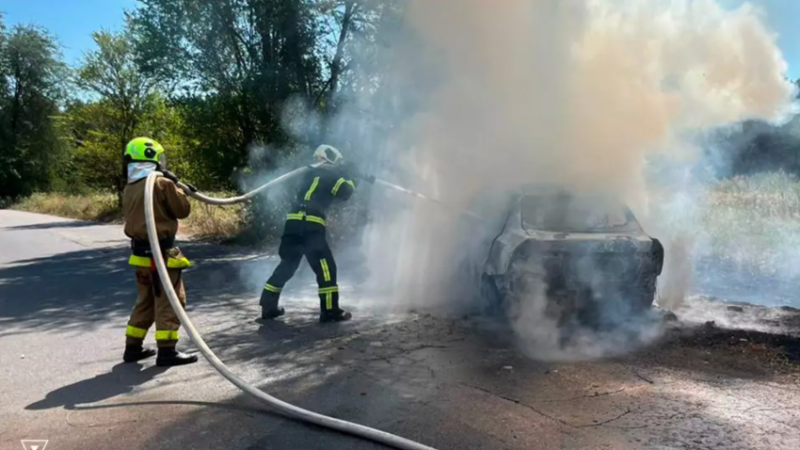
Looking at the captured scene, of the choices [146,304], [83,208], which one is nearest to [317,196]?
[146,304]

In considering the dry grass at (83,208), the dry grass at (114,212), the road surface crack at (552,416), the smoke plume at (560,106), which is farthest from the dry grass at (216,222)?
the road surface crack at (552,416)

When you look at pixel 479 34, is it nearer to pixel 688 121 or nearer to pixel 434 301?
pixel 688 121

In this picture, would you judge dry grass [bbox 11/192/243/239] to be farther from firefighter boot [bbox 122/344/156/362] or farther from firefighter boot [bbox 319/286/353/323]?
firefighter boot [bbox 122/344/156/362]

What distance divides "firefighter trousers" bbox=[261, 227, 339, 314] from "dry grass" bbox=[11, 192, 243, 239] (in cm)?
218

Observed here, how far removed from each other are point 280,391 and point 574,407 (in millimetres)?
1994

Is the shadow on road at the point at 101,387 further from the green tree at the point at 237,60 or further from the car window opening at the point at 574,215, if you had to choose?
the green tree at the point at 237,60

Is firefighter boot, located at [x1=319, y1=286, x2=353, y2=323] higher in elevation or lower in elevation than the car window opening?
lower

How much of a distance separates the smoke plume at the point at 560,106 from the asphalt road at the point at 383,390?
162 cm

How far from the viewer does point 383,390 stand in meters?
4.34

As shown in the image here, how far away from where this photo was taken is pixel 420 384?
4.47 metres

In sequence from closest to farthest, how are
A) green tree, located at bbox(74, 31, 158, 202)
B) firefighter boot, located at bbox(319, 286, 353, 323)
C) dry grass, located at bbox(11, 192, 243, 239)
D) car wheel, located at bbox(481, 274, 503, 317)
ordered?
car wheel, located at bbox(481, 274, 503, 317)
firefighter boot, located at bbox(319, 286, 353, 323)
dry grass, located at bbox(11, 192, 243, 239)
green tree, located at bbox(74, 31, 158, 202)

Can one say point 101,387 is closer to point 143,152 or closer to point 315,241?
point 143,152

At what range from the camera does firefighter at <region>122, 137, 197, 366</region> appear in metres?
5.06

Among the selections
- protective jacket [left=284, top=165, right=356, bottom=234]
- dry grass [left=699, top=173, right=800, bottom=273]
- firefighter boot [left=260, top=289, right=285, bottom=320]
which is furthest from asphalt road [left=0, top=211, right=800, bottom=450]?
dry grass [left=699, top=173, right=800, bottom=273]
